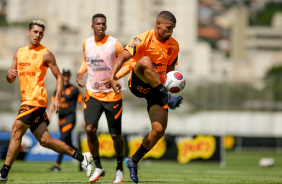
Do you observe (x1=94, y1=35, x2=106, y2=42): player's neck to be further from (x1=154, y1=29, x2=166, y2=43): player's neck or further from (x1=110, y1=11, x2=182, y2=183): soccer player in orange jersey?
(x1=154, y1=29, x2=166, y2=43): player's neck

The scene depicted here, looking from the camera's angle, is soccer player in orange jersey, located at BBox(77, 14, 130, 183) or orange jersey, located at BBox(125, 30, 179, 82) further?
soccer player in orange jersey, located at BBox(77, 14, 130, 183)

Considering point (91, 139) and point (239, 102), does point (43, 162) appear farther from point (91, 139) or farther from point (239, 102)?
point (239, 102)

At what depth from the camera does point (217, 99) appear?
66.2 metres

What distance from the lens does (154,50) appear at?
30.6ft

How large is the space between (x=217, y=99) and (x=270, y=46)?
11670 centimetres

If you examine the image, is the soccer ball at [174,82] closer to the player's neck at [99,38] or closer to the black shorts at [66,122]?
the player's neck at [99,38]

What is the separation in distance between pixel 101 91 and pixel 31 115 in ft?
5.08

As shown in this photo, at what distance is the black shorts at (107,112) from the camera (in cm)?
1040

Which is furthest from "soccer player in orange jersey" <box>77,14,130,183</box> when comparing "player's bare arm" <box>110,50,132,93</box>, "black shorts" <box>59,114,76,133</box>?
"black shorts" <box>59,114,76,133</box>

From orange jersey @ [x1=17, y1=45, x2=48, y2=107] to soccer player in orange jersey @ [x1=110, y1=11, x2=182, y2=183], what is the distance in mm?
1286

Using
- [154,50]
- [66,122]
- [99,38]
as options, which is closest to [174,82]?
[154,50]

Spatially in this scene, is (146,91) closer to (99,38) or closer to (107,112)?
(107,112)

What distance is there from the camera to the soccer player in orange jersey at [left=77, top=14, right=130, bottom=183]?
34.2ft

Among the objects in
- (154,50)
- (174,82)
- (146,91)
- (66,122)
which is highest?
(154,50)
